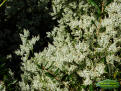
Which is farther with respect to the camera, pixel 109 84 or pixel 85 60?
pixel 85 60

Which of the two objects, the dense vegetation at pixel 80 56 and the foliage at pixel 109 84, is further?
the dense vegetation at pixel 80 56

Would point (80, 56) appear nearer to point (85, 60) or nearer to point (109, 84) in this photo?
point (85, 60)

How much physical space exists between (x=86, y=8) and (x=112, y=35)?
2.06 ft

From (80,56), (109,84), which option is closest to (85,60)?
(80,56)

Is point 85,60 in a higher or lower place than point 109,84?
higher

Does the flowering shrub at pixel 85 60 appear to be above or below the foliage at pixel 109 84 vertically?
above

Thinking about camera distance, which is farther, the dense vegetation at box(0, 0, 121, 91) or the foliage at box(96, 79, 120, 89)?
the dense vegetation at box(0, 0, 121, 91)

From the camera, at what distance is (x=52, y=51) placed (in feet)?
6.28

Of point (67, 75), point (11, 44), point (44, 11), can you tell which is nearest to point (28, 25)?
point (44, 11)

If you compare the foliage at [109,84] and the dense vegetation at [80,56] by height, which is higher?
the dense vegetation at [80,56]

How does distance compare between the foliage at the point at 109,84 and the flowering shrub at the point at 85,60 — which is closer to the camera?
the foliage at the point at 109,84

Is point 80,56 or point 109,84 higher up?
point 80,56

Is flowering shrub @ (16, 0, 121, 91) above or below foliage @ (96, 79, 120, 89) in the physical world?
above

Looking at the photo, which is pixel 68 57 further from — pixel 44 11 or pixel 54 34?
pixel 44 11
